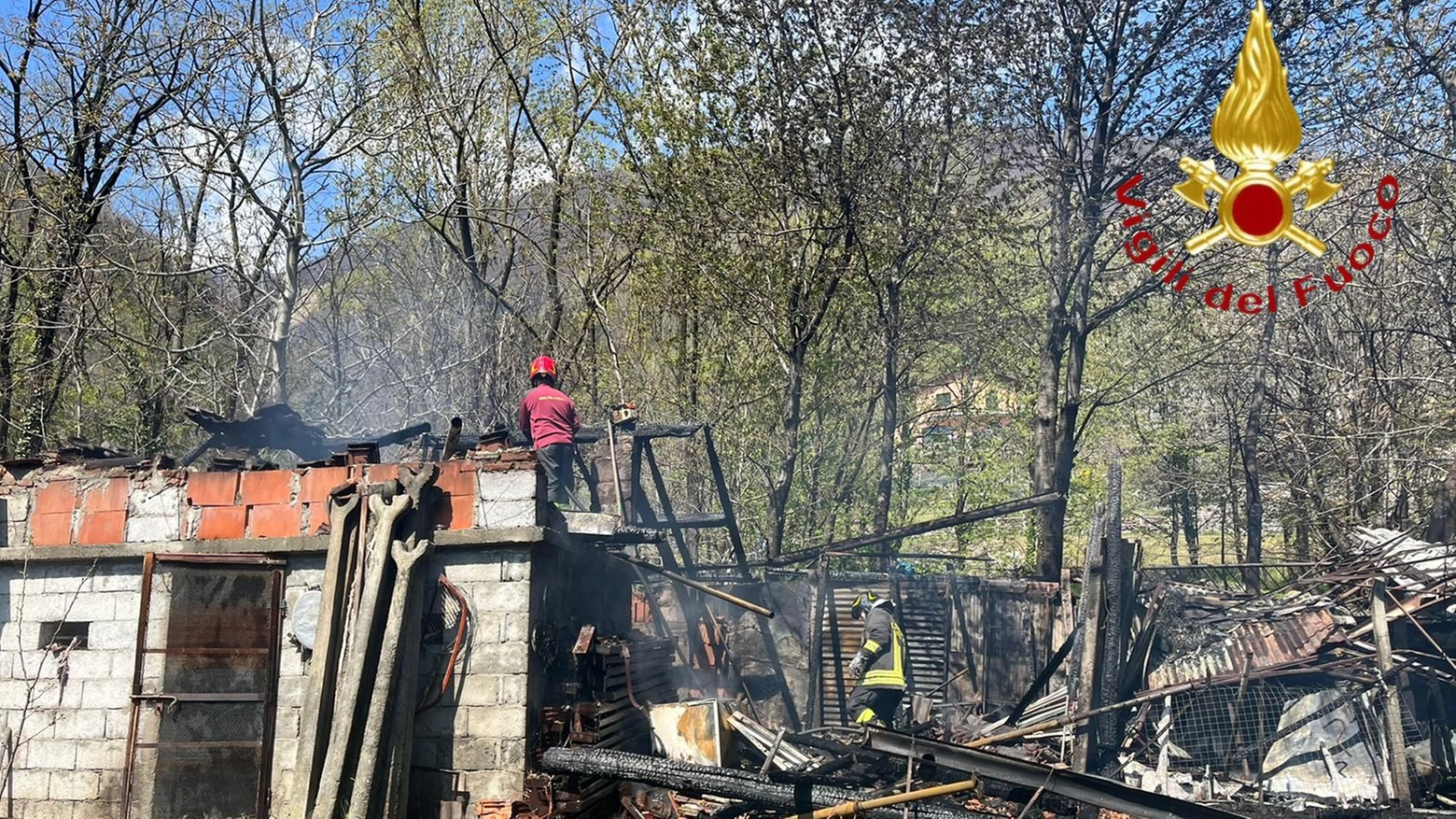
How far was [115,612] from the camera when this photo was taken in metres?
9.23

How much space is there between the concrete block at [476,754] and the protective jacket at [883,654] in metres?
3.86

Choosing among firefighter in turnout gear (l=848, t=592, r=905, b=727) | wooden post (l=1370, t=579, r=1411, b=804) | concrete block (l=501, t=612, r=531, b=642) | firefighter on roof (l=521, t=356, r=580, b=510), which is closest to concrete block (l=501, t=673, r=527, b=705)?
concrete block (l=501, t=612, r=531, b=642)

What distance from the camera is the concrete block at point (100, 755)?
8.94 metres

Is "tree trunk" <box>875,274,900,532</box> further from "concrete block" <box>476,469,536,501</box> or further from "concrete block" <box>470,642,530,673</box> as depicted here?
"concrete block" <box>470,642,530,673</box>

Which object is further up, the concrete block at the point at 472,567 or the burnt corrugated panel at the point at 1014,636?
the concrete block at the point at 472,567

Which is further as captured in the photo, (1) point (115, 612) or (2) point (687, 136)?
(2) point (687, 136)

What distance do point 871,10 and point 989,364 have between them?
953 cm

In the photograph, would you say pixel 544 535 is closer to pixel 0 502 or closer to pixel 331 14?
pixel 0 502

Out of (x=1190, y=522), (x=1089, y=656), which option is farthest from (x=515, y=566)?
(x=1190, y=522)

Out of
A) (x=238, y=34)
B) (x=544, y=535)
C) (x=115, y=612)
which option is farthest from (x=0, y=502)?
(x=238, y=34)

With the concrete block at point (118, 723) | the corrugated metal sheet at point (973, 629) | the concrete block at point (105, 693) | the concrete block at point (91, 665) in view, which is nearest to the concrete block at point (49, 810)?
the concrete block at point (118, 723)

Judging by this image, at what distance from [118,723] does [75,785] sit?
0.67 meters

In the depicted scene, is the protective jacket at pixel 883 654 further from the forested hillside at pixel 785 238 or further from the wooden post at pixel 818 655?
the forested hillside at pixel 785 238

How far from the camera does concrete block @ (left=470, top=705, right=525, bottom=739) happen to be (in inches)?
331
